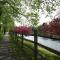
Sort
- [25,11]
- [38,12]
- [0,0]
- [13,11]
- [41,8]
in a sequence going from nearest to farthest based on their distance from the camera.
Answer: [41,8] → [38,12] → [0,0] → [25,11] → [13,11]

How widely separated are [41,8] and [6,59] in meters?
12.8

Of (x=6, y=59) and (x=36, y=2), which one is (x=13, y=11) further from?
(x=6, y=59)

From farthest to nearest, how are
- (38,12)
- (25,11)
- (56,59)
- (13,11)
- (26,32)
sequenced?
(13,11) < (25,11) < (38,12) < (26,32) < (56,59)

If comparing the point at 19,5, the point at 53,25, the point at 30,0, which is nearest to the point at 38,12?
the point at 30,0

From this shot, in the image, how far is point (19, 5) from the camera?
107 feet

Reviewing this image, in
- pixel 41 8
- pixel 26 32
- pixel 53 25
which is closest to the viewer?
pixel 53 25

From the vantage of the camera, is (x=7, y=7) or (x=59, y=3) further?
(x=7, y=7)

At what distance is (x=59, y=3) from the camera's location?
971 inches

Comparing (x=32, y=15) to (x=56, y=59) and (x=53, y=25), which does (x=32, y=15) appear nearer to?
(x=56, y=59)

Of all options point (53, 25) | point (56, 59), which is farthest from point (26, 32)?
point (53, 25)

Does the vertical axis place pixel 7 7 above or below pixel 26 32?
above

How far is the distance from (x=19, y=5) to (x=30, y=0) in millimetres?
4347

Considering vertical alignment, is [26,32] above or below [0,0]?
below

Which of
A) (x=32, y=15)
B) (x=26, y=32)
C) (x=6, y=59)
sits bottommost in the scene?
(x=6, y=59)
